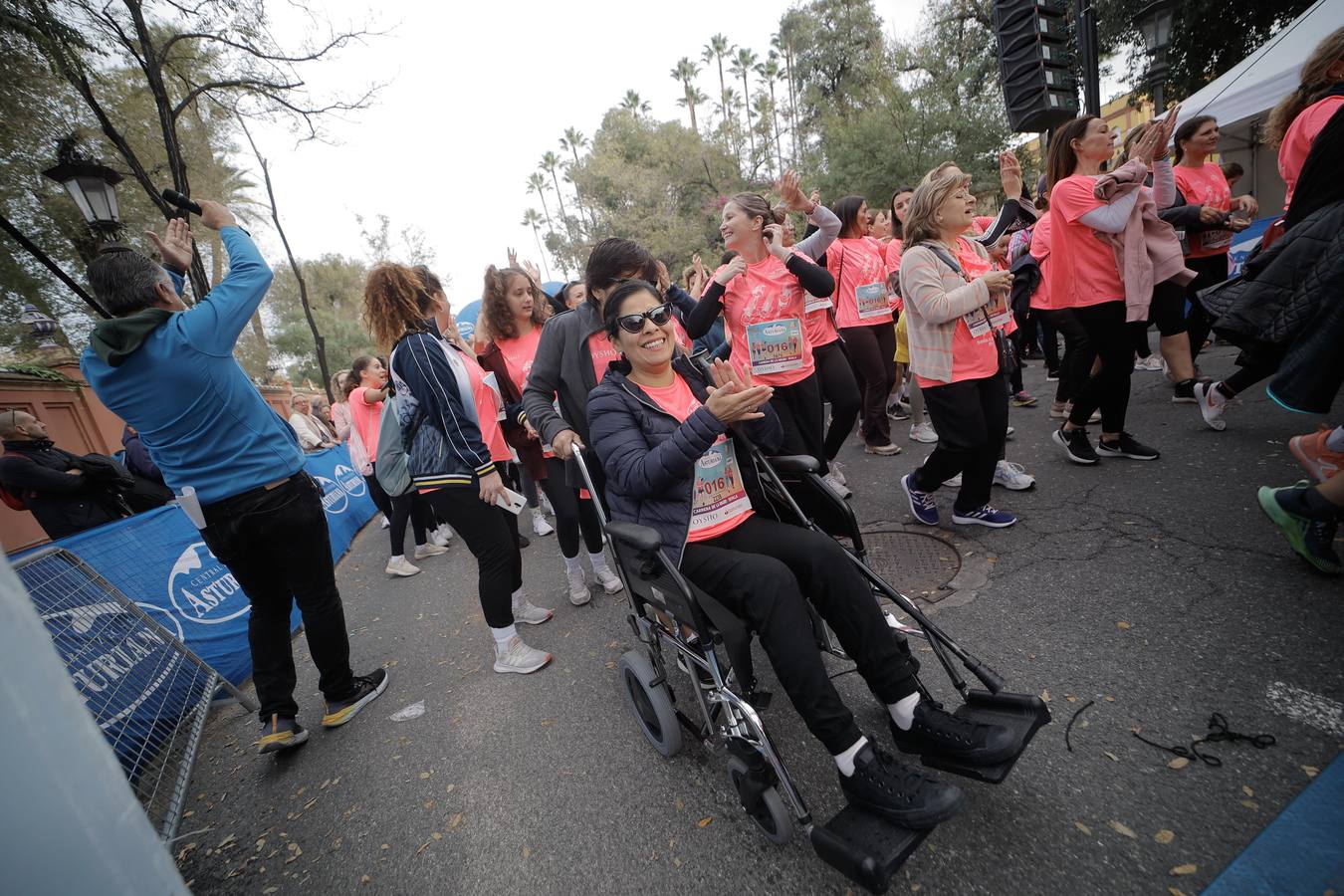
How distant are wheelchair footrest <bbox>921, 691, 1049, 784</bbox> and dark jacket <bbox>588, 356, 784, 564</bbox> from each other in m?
1.06

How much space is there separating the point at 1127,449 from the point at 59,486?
26.3ft

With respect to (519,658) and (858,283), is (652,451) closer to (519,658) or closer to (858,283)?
(519,658)

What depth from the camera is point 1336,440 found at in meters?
2.54

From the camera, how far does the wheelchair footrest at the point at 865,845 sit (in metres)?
1.51

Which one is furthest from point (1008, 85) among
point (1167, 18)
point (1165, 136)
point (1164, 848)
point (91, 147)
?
point (91, 147)

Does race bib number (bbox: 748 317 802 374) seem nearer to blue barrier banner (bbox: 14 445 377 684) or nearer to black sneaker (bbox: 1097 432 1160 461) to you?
black sneaker (bbox: 1097 432 1160 461)

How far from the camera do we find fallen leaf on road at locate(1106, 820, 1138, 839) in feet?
5.47

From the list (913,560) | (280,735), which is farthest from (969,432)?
(280,735)

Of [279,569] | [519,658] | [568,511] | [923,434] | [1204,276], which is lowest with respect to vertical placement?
[519,658]

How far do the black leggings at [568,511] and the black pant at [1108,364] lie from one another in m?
3.47

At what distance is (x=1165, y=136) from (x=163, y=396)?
5604mm

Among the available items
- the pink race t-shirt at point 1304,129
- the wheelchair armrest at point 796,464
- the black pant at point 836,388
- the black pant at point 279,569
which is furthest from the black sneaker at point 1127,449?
the black pant at point 279,569

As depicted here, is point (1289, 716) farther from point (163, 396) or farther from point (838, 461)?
point (163, 396)

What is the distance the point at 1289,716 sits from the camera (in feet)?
6.26
